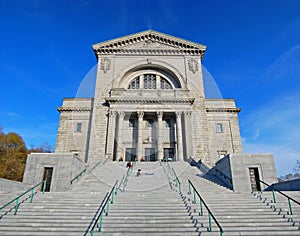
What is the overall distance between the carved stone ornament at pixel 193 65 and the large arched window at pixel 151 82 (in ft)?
11.2

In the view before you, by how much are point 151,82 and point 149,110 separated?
592 cm

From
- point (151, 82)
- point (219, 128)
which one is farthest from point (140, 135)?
point (219, 128)

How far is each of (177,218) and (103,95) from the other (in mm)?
23490

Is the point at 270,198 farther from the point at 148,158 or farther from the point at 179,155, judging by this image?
the point at 148,158

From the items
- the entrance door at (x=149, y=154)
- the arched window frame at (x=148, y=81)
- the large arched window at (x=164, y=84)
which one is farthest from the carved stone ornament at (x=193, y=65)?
the entrance door at (x=149, y=154)

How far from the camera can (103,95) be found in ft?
95.2

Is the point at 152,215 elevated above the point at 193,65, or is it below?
below

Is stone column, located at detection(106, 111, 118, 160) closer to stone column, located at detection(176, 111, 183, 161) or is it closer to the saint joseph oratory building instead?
the saint joseph oratory building

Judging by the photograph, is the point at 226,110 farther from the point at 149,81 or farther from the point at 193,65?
the point at 149,81

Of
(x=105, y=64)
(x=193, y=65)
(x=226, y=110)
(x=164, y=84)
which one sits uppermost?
(x=193, y=65)

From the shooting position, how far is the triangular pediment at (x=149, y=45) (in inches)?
1246

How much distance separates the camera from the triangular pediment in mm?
31656

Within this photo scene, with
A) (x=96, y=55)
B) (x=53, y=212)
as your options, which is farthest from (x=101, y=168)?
(x=96, y=55)

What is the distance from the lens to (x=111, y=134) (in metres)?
26.3
